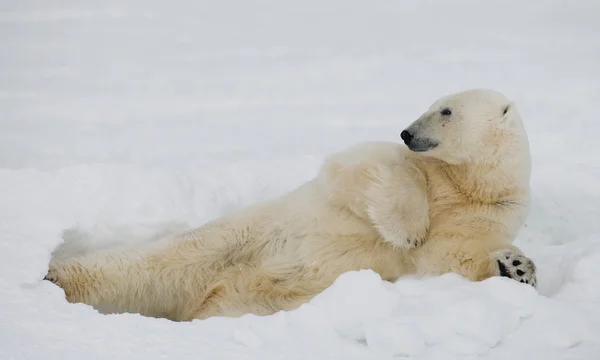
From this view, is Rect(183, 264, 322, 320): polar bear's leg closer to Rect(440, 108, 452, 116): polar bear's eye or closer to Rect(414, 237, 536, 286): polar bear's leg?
Rect(414, 237, 536, 286): polar bear's leg

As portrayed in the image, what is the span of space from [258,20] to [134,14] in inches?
76.3

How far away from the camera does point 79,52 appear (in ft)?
A: 31.3

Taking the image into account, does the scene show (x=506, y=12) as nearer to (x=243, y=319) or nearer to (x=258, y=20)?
(x=258, y=20)

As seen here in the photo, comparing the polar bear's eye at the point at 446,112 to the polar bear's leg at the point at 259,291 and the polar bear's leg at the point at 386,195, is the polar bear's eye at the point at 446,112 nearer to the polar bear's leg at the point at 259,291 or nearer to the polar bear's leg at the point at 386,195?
the polar bear's leg at the point at 386,195

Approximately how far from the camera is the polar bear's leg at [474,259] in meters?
3.33

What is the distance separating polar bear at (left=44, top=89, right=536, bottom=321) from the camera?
146 inches

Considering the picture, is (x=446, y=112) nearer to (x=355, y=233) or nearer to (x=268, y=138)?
(x=355, y=233)

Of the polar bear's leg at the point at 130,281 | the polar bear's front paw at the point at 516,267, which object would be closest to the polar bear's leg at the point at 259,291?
the polar bear's leg at the point at 130,281

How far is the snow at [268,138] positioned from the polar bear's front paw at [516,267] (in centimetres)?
18

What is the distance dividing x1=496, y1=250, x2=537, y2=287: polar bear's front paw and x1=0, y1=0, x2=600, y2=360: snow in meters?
0.18

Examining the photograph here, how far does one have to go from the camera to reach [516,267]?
10.9ft

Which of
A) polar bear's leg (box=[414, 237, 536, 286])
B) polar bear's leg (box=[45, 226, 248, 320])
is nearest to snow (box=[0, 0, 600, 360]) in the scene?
polar bear's leg (box=[414, 237, 536, 286])

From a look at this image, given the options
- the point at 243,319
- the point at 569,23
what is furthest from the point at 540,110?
the point at 243,319

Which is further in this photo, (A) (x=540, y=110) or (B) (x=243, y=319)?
(A) (x=540, y=110)
